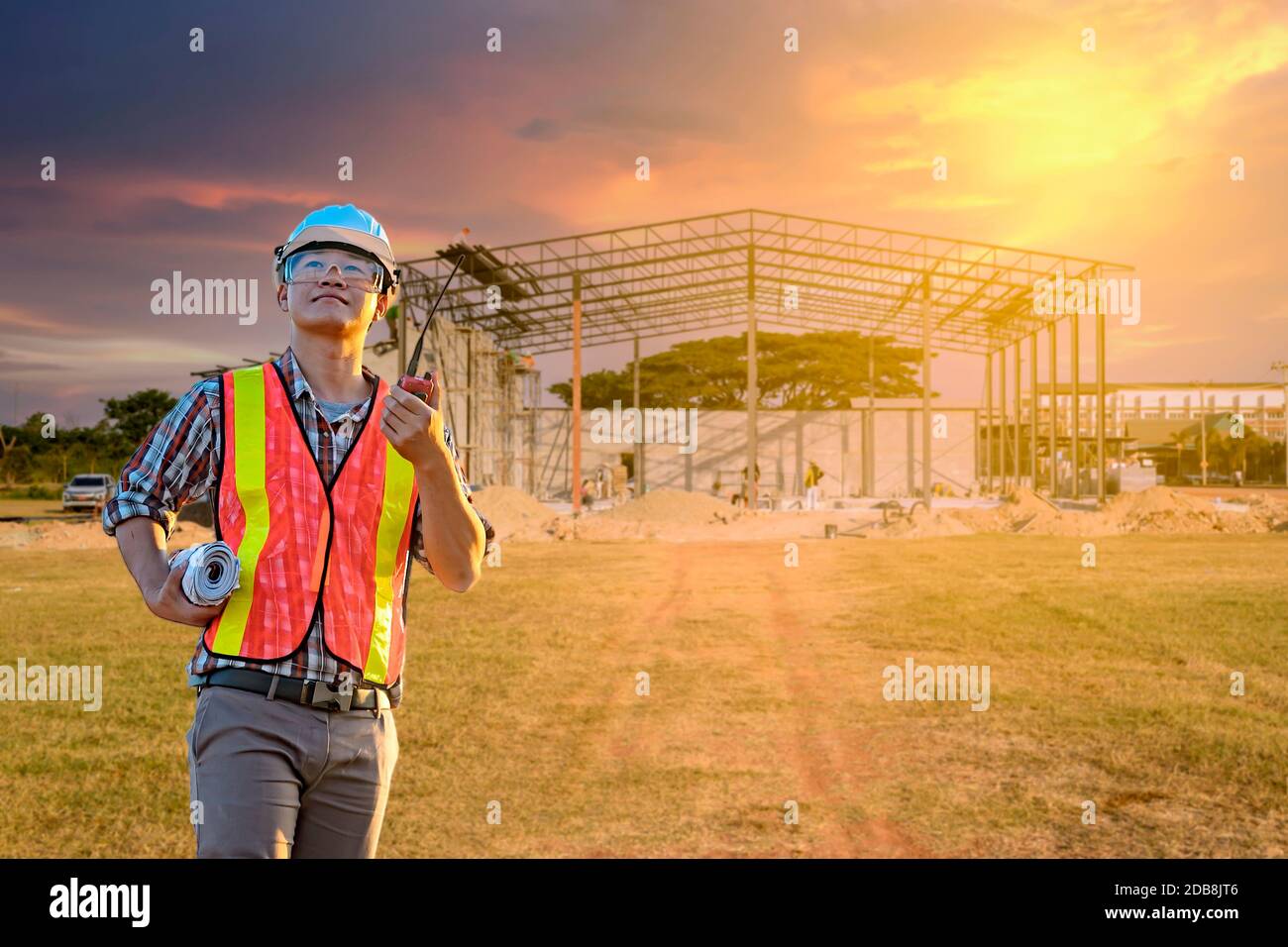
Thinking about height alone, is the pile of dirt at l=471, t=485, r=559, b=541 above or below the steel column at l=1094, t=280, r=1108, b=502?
below

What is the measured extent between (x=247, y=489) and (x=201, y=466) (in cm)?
15

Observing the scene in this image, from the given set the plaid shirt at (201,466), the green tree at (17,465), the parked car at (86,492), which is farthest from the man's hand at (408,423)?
the green tree at (17,465)

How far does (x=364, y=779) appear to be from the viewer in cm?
236

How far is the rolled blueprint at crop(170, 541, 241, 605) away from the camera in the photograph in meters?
2.18

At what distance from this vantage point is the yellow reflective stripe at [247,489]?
2264mm

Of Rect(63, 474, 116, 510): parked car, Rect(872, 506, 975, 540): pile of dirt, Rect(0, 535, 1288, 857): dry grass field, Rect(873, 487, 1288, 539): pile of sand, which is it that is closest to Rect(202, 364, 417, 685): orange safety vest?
Rect(0, 535, 1288, 857): dry grass field

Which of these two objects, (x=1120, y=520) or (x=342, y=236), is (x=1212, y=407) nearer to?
(x=1120, y=520)

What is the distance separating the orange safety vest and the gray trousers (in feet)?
0.40

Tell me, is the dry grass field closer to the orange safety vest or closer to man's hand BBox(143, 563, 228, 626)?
the orange safety vest

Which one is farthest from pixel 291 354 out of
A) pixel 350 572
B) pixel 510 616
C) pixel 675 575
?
pixel 675 575

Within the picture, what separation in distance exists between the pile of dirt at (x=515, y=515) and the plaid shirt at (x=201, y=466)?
75.4ft

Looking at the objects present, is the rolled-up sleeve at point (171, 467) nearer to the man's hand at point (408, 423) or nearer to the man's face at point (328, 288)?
the man's face at point (328, 288)

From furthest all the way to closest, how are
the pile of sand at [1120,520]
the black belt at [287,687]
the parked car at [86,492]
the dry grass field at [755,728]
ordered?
the parked car at [86,492] < the pile of sand at [1120,520] < the dry grass field at [755,728] < the black belt at [287,687]

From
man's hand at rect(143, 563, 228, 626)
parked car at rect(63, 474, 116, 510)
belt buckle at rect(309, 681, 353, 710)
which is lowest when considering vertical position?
parked car at rect(63, 474, 116, 510)
